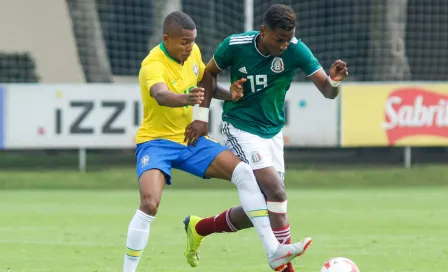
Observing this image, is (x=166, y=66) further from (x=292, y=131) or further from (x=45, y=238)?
(x=292, y=131)

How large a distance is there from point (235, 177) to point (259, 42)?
1003 millimetres

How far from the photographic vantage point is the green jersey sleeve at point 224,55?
25.5ft

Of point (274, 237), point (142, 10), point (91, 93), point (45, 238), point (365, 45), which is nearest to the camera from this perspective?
point (274, 237)

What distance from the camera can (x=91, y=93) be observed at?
56.2 feet

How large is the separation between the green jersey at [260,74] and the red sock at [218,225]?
0.76 meters

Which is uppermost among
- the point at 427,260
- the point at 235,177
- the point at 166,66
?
the point at 166,66

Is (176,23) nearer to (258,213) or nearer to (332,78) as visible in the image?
(332,78)


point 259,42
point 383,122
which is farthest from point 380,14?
point 259,42

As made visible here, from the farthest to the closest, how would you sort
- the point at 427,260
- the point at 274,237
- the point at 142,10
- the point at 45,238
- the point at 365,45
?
1. the point at 142,10
2. the point at 365,45
3. the point at 45,238
4. the point at 427,260
5. the point at 274,237

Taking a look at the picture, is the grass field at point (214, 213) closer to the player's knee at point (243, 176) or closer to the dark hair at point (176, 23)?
the player's knee at point (243, 176)

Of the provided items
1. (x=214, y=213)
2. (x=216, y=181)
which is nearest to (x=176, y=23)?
(x=214, y=213)

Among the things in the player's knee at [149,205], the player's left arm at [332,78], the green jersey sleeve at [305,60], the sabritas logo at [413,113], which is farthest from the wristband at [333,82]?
the sabritas logo at [413,113]

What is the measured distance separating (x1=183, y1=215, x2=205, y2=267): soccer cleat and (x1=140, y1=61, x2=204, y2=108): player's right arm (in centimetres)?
135

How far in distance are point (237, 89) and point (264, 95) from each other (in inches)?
11.3
